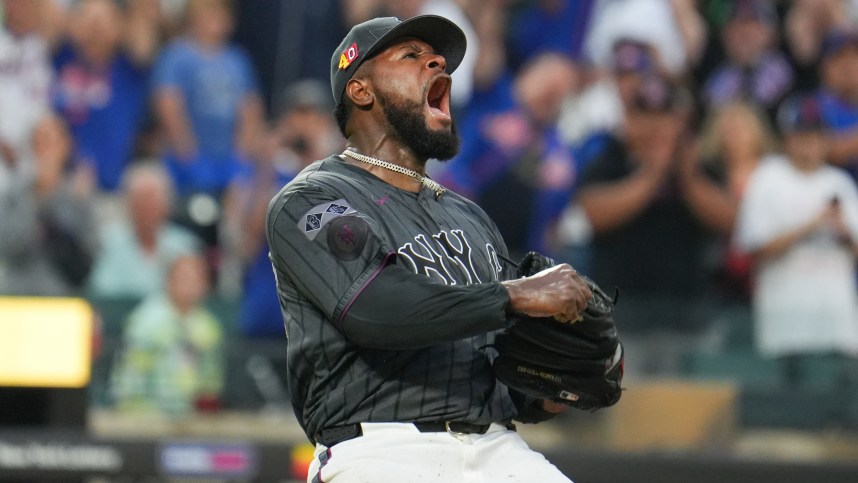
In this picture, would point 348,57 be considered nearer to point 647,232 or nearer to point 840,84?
point 647,232

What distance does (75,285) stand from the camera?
21.8ft

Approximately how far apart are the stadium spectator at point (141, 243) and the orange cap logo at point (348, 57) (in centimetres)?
357

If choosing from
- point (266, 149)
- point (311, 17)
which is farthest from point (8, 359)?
point (311, 17)

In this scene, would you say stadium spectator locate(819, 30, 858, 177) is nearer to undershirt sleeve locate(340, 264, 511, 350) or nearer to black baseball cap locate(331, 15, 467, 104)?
black baseball cap locate(331, 15, 467, 104)

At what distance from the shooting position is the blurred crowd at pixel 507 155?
6.31m

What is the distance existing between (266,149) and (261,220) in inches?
17.1

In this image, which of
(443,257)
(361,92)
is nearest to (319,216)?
(443,257)

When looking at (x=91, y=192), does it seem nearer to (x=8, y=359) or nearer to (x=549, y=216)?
(x=8, y=359)

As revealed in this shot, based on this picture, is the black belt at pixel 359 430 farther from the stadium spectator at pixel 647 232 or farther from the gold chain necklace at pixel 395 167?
the stadium spectator at pixel 647 232

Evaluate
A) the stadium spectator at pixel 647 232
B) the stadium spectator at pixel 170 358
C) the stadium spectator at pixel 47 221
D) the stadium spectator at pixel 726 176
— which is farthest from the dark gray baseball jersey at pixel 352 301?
the stadium spectator at pixel 47 221

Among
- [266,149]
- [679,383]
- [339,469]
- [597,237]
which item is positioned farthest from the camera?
[266,149]

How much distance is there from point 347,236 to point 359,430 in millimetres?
470

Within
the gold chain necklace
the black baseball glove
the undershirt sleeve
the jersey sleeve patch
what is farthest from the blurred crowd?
the undershirt sleeve

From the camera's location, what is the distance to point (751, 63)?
677 cm
